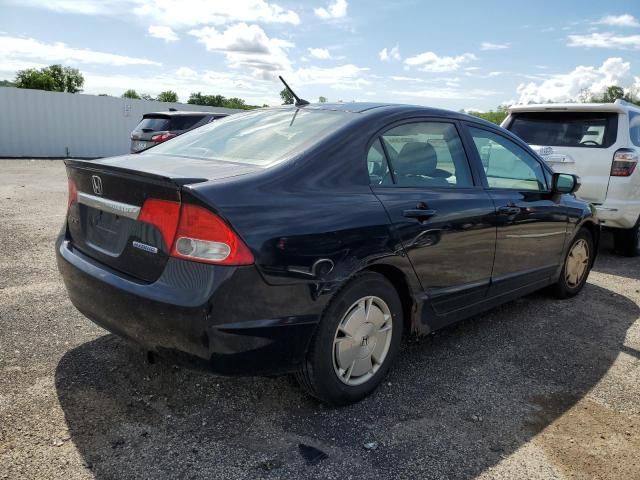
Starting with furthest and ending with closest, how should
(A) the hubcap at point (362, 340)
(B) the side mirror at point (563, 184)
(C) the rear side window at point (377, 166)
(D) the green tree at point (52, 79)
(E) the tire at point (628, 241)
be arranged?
(D) the green tree at point (52, 79) < (E) the tire at point (628, 241) < (B) the side mirror at point (563, 184) < (C) the rear side window at point (377, 166) < (A) the hubcap at point (362, 340)

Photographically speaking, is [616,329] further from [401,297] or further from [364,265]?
[364,265]

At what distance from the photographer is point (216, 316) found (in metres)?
2.24

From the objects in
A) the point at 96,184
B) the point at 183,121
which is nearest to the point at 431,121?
the point at 96,184

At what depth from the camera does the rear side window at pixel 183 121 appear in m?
11.9

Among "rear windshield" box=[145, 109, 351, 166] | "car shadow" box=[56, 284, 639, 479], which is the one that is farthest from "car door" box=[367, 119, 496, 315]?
"car shadow" box=[56, 284, 639, 479]

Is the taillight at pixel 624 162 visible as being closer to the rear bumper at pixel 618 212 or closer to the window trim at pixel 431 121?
the rear bumper at pixel 618 212

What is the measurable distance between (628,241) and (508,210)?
12.8ft

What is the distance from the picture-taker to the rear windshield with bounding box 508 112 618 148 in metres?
6.30

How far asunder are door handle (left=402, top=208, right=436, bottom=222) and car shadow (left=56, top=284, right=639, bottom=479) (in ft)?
3.28

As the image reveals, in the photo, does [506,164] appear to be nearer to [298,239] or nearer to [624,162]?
[298,239]

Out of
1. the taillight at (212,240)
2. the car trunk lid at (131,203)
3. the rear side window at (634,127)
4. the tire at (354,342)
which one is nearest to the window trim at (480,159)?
the tire at (354,342)

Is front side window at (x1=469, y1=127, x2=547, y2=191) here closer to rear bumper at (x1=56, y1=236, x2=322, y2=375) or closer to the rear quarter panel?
the rear quarter panel

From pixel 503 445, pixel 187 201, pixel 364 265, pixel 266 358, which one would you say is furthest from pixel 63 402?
pixel 503 445

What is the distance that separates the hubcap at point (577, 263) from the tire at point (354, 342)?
8.39 feet
